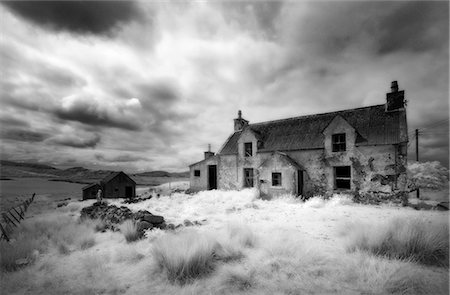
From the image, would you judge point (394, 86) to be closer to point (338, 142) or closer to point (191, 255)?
point (338, 142)

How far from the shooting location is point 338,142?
15.8m

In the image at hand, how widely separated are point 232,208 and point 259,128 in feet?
39.7

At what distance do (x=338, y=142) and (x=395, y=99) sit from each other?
5070 mm

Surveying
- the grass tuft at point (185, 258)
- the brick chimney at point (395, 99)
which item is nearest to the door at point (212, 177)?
the brick chimney at point (395, 99)

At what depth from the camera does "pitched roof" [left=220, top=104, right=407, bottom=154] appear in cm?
1464

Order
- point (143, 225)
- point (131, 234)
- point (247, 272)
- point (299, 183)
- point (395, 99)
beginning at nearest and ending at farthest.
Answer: point (247, 272) < point (131, 234) < point (143, 225) < point (395, 99) < point (299, 183)

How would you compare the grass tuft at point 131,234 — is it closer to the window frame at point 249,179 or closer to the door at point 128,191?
the window frame at point 249,179

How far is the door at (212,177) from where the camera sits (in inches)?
890

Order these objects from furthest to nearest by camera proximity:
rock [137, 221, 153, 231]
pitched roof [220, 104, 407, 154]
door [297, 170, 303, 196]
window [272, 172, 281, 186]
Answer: window [272, 172, 281, 186]
door [297, 170, 303, 196]
pitched roof [220, 104, 407, 154]
rock [137, 221, 153, 231]

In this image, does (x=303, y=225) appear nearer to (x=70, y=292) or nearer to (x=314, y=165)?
(x=70, y=292)

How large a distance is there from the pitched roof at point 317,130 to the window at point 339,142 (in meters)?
0.91

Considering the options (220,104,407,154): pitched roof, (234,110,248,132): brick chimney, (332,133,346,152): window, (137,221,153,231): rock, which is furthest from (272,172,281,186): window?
(137,221,153,231): rock

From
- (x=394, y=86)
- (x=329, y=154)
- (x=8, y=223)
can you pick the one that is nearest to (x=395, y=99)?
(x=394, y=86)

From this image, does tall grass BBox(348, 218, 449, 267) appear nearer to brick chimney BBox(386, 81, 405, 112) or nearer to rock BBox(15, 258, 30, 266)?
rock BBox(15, 258, 30, 266)
